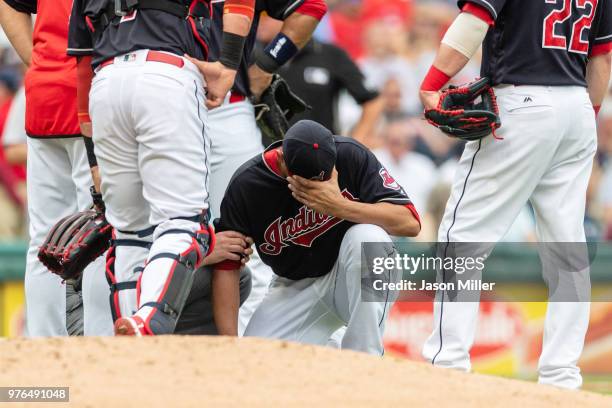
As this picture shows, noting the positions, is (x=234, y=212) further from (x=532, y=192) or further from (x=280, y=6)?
(x=532, y=192)

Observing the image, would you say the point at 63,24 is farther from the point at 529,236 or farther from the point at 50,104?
the point at 529,236

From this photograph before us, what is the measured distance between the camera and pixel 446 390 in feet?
12.4

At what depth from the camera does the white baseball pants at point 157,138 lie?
14.7 ft

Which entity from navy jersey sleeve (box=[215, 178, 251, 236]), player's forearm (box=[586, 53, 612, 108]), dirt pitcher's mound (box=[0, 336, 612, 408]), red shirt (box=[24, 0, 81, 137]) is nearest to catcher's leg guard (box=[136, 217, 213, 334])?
dirt pitcher's mound (box=[0, 336, 612, 408])

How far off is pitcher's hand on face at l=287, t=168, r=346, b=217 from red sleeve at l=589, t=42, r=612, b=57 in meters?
1.57

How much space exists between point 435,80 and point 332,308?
4.22 ft

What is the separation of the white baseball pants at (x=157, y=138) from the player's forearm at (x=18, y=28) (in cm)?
134

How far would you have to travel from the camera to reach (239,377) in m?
3.70

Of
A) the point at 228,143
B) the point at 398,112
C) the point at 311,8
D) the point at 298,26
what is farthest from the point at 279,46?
the point at 398,112

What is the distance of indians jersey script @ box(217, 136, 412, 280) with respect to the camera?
5203mm

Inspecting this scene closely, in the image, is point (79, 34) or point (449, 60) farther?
point (449, 60)

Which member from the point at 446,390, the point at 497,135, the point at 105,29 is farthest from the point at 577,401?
the point at 105,29

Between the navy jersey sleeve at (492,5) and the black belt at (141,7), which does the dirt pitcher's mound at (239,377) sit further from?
the navy jersey sleeve at (492,5)

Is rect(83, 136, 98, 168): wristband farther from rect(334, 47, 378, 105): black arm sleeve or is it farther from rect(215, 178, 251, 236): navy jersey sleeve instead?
rect(334, 47, 378, 105): black arm sleeve
